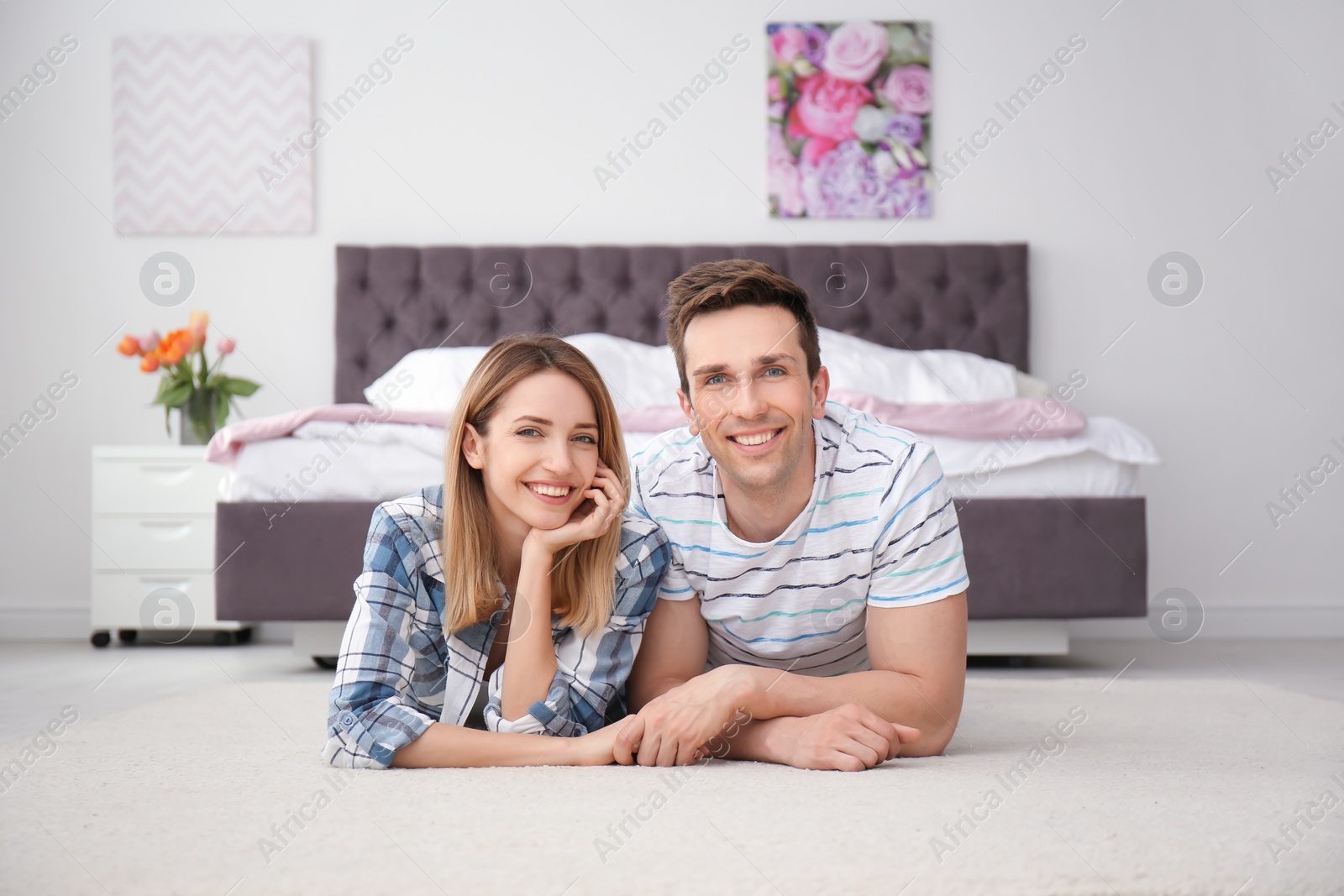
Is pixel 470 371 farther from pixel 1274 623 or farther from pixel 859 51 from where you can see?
pixel 1274 623

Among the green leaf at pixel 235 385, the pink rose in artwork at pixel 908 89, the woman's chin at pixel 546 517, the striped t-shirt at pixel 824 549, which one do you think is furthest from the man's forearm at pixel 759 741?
the pink rose in artwork at pixel 908 89

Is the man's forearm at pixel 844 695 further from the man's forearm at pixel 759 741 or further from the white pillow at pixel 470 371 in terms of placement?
the white pillow at pixel 470 371

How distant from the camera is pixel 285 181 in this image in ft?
12.1

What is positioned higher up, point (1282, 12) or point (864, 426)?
point (1282, 12)

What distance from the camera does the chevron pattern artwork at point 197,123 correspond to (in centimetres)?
367

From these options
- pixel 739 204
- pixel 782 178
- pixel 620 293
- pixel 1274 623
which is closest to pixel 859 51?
pixel 782 178

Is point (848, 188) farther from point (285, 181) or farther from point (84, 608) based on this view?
point (84, 608)

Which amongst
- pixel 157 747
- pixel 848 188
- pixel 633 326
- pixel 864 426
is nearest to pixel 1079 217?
pixel 848 188

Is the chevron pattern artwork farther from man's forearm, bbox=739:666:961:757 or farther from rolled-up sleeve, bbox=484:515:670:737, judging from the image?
man's forearm, bbox=739:666:961:757

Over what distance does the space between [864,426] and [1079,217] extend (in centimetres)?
263

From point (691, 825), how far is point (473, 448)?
63 cm

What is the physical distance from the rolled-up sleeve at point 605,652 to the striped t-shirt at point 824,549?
6 centimetres

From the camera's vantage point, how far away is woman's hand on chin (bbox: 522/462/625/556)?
1.37 meters

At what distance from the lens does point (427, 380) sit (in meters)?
3.15
